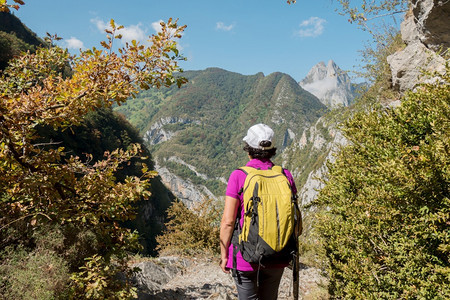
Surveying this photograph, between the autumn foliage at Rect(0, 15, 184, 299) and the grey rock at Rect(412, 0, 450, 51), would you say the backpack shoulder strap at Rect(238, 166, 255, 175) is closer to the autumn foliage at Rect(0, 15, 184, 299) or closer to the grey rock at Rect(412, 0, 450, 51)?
the autumn foliage at Rect(0, 15, 184, 299)

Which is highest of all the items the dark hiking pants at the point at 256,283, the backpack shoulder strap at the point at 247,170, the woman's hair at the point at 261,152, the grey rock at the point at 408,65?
the grey rock at the point at 408,65

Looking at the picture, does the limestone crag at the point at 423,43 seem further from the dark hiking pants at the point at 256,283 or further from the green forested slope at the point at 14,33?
the green forested slope at the point at 14,33

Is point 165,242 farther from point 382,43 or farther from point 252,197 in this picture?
point 382,43

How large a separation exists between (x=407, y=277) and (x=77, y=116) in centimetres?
392

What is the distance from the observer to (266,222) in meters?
2.22

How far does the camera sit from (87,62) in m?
2.85

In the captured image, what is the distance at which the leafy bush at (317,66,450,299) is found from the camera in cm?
268

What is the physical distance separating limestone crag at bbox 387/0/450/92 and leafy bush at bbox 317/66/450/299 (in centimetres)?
368

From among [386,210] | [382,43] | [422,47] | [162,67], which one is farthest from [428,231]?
[382,43]

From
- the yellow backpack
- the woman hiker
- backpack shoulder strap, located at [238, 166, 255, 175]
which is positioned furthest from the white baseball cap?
the yellow backpack

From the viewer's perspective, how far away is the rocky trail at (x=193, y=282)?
16.5 ft

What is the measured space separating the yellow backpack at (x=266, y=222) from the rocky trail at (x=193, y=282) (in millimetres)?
→ 2284

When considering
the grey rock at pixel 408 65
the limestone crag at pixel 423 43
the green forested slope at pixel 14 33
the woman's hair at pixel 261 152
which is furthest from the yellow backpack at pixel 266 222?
the green forested slope at pixel 14 33

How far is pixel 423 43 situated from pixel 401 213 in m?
8.31
